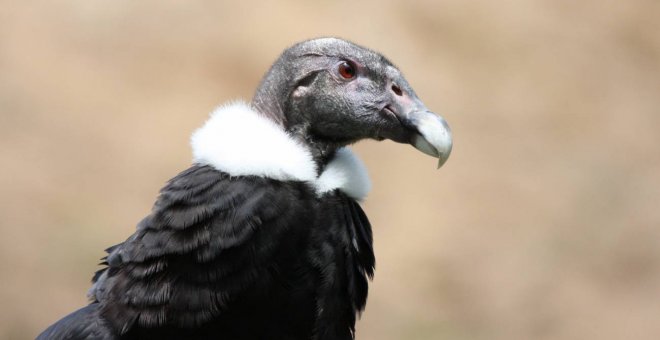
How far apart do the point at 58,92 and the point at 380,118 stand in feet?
21.1

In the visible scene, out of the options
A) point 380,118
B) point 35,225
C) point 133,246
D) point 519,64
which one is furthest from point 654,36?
point 133,246

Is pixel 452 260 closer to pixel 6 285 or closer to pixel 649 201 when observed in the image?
pixel 649 201

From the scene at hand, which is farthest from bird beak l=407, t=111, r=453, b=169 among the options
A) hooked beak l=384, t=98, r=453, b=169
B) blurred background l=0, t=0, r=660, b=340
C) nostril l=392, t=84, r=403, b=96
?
blurred background l=0, t=0, r=660, b=340

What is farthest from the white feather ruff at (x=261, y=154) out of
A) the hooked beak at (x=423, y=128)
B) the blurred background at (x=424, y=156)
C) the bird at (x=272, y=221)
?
the blurred background at (x=424, y=156)

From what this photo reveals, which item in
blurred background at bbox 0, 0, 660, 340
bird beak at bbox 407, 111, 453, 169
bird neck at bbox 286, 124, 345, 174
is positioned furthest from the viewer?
blurred background at bbox 0, 0, 660, 340

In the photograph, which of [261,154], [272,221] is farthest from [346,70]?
[272,221]

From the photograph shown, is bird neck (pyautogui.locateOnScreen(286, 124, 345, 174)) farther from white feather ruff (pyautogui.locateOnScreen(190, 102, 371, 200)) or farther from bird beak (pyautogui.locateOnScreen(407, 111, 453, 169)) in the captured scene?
bird beak (pyautogui.locateOnScreen(407, 111, 453, 169))

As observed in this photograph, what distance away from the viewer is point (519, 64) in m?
10.3

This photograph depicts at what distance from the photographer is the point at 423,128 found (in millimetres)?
3559

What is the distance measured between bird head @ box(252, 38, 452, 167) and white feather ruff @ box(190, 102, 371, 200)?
9 cm

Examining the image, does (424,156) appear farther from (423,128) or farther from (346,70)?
(423,128)

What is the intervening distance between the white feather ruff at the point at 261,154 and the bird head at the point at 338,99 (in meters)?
0.09

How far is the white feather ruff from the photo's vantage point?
340cm

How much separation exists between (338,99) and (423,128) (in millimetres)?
338
